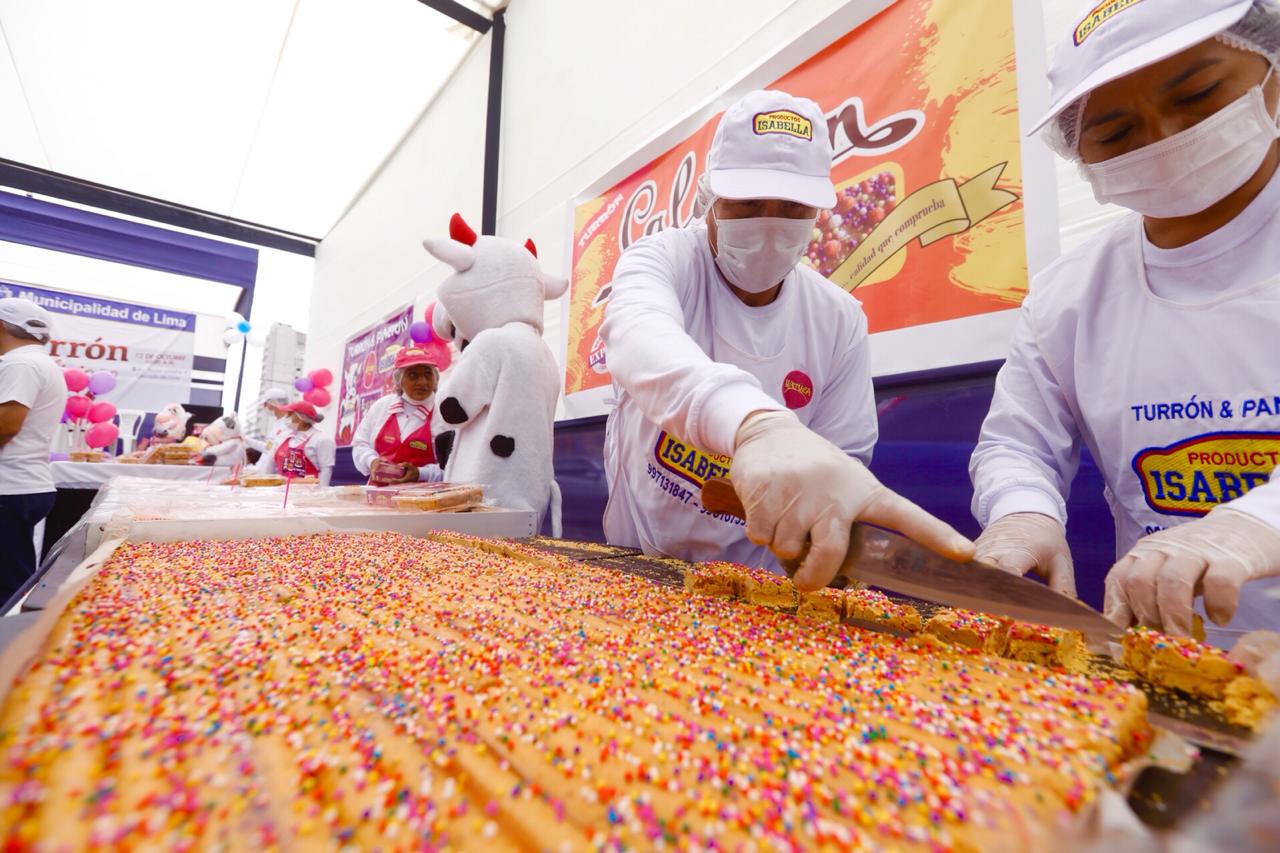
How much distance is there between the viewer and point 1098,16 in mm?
1211

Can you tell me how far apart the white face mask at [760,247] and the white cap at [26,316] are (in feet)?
16.6

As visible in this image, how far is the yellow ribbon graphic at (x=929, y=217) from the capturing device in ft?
6.99

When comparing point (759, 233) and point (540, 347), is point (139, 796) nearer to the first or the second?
point (759, 233)

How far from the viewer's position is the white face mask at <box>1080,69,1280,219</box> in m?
1.15

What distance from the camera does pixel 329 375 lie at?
9.08 m

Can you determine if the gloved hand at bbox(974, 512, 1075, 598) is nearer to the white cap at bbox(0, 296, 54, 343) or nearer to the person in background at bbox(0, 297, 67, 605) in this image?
the person in background at bbox(0, 297, 67, 605)

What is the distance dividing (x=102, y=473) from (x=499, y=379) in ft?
16.6

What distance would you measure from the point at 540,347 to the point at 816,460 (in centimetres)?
230

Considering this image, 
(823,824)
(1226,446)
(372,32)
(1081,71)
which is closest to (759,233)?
(1081,71)

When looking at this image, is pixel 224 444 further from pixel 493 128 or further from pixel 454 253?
pixel 454 253

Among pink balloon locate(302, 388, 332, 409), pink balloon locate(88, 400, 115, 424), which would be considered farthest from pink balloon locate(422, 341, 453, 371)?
pink balloon locate(88, 400, 115, 424)

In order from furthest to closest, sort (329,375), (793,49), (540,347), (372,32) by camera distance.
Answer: (329,375), (372,32), (540,347), (793,49)

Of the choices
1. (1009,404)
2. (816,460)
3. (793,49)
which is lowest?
(816,460)

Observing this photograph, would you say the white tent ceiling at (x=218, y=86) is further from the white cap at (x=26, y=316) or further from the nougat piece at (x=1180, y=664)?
the nougat piece at (x=1180, y=664)
